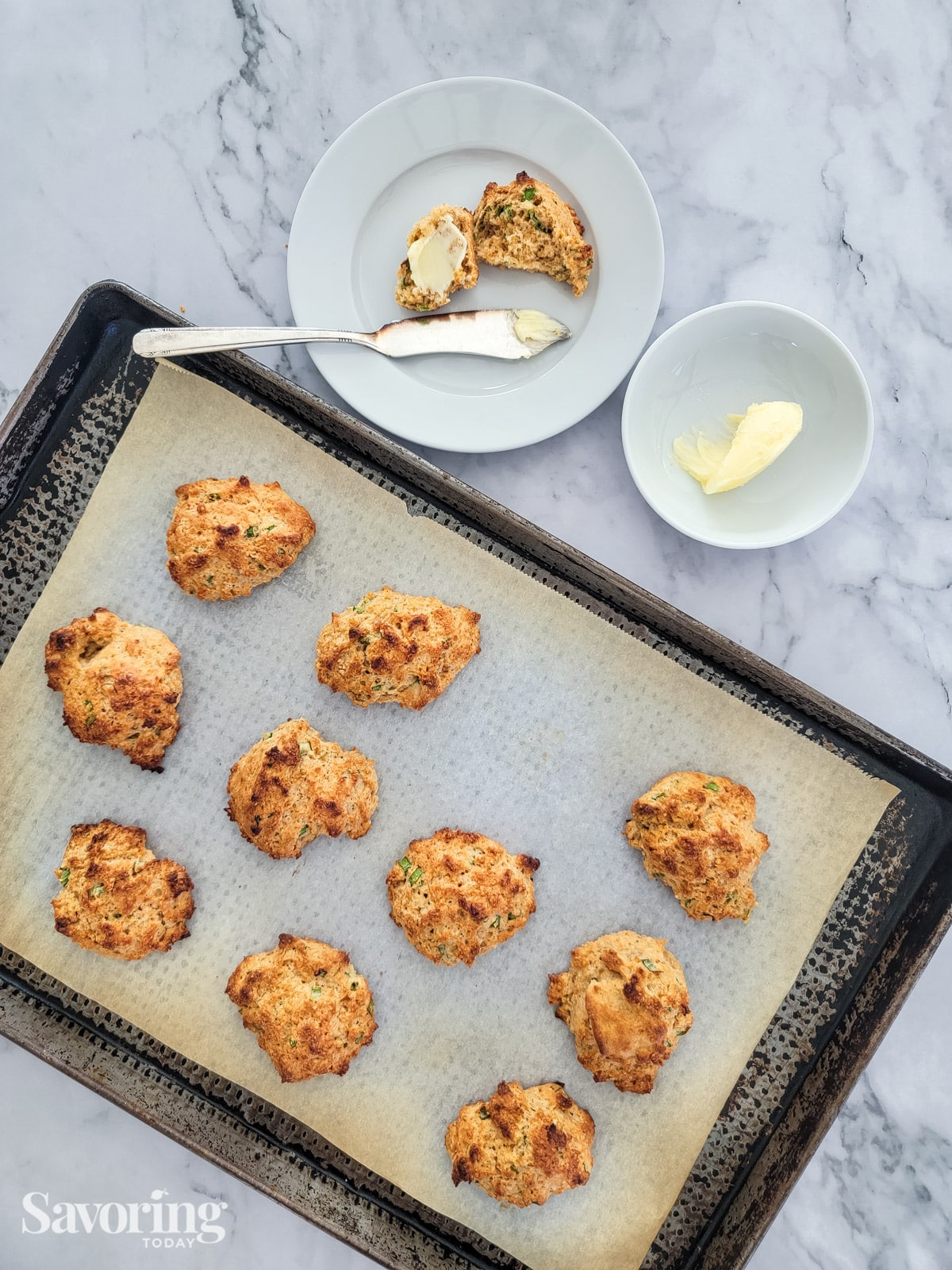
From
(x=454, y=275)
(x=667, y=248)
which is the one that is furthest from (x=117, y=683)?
(x=667, y=248)

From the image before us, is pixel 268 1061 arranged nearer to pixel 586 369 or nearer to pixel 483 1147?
pixel 483 1147

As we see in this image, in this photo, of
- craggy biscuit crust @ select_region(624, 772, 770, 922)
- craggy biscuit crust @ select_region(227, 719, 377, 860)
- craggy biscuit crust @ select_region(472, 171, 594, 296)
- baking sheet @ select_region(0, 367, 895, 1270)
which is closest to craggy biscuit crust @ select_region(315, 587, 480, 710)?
baking sheet @ select_region(0, 367, 895, 1270)

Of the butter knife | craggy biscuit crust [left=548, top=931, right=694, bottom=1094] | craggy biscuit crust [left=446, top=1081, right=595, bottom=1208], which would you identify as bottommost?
craggy biscuit crust [left=446, top=1081, right=595, bottom=1208]

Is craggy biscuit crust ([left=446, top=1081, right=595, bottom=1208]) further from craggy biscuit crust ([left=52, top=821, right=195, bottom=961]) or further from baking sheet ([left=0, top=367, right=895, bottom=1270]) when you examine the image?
craggy biscuit crust ([left=52, top=821, right=195, bottom=961])

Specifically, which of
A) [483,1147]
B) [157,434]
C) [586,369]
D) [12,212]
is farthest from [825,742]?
[12,212]

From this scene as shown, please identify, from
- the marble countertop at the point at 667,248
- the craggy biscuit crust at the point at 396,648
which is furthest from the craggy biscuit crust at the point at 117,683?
the marble countertop at the point at 667,248
